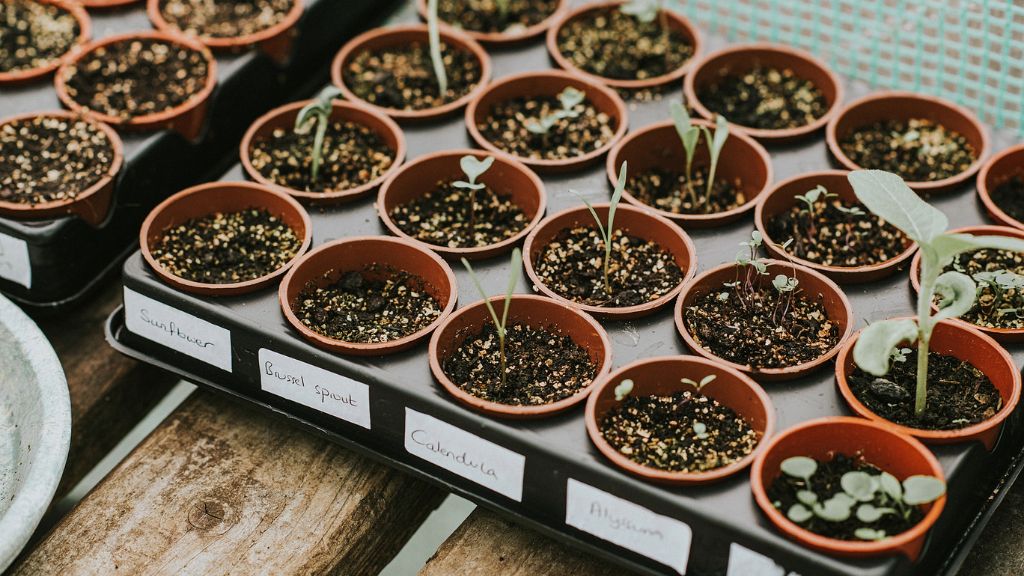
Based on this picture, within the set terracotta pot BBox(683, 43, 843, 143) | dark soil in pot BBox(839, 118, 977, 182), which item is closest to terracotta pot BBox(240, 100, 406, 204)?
terracotta pot BBox(683, 43, 843, 143)

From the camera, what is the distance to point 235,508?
1517 millimetres

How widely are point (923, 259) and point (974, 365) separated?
0.25 meters

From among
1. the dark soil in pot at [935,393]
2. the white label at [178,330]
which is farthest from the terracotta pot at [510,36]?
the dark soil in pot at [935,393]

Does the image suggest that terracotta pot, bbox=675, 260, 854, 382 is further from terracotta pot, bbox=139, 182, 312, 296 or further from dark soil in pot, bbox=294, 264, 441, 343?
terracotta pot, bbox=139, 182, 312, 296

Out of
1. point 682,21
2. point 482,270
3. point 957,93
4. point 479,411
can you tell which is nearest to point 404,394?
point 479,411

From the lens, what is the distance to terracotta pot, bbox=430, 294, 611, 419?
1.46 m

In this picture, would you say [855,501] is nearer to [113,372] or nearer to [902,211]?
[902,211]

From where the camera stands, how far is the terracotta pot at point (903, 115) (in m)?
1.86

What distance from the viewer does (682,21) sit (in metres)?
2.12

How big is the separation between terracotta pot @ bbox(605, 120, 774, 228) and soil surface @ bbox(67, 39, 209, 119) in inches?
28.1

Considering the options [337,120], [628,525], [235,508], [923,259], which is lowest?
[235,508]

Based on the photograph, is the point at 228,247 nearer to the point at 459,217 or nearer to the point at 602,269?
the point at 459,217

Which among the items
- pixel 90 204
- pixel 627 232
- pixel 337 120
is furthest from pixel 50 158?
pixel 627 232

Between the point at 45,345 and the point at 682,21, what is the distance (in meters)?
1.24
